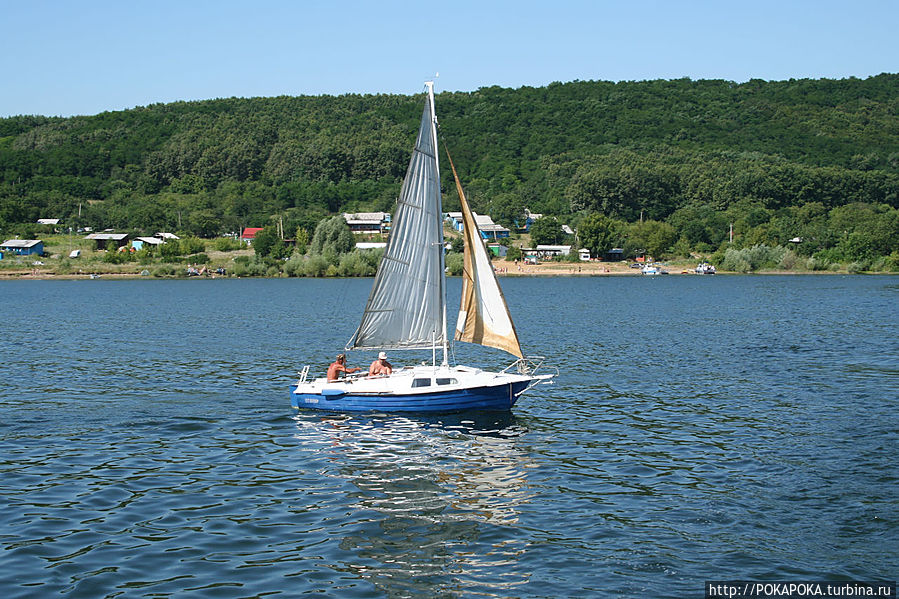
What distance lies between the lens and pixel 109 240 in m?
178

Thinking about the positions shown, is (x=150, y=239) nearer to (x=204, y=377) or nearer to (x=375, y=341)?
(x=204, y=377)

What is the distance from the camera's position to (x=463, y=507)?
72.9ft

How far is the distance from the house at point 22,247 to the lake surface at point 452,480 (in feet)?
435

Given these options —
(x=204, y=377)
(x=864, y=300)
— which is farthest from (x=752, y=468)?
(x=864, y=300)

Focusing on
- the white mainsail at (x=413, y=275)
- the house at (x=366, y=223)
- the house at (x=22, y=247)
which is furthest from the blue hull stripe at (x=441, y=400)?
the house at (x=366, y=223)

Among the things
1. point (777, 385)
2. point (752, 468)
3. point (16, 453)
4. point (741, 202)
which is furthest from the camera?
point (741, 202)

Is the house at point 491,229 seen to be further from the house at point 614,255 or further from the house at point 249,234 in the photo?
the house at point 249,234

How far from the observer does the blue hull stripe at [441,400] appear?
31.4 m

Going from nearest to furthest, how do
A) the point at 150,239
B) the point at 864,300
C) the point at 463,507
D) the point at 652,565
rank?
the point at 652,565
the point at 463,507
the point at 864,300
the point at 150,239

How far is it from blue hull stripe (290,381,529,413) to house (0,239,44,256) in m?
162

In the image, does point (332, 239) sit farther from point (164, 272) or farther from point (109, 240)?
point (109, 240)

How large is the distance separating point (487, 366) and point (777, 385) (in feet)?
49.1

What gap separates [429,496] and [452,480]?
1.61 metres

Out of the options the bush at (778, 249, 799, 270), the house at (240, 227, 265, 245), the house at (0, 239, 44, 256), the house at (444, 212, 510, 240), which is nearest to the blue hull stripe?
the bush at (778, 249, 799, 270)
